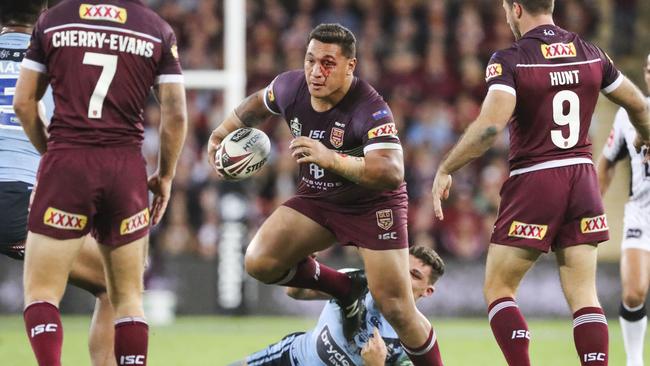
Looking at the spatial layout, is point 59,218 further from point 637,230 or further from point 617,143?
point 637,230

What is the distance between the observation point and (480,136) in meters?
5.77

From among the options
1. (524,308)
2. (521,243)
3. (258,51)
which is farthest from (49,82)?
(258,51)

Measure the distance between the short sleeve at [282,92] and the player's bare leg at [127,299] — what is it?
1.53 m

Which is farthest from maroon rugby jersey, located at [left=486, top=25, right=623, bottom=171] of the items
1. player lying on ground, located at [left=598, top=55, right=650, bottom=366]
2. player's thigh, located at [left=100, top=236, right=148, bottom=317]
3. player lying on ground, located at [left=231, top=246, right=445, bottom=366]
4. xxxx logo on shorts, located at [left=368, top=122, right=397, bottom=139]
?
player's thigh, located at [left=100, top=236, right=148, bottom=317]

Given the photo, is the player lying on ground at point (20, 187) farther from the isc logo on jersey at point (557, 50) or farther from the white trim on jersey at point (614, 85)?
the white trim on jersey at point (614, 85)

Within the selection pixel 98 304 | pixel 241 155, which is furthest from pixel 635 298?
pixel 98 304

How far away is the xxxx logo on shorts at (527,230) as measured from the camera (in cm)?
591

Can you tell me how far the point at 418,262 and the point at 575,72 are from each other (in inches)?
60.0

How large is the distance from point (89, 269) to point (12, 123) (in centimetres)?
98

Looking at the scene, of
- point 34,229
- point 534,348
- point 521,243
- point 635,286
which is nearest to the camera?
point 34,229

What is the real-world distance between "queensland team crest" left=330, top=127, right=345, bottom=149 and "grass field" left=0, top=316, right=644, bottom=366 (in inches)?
122

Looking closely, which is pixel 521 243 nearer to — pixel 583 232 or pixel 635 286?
pixel 583 232

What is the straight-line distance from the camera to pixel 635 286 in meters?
7.55

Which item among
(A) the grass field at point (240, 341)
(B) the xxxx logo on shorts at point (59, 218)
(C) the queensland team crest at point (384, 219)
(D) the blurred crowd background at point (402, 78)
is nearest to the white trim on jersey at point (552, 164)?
(C) the queensland team crest at point (384, 219)
